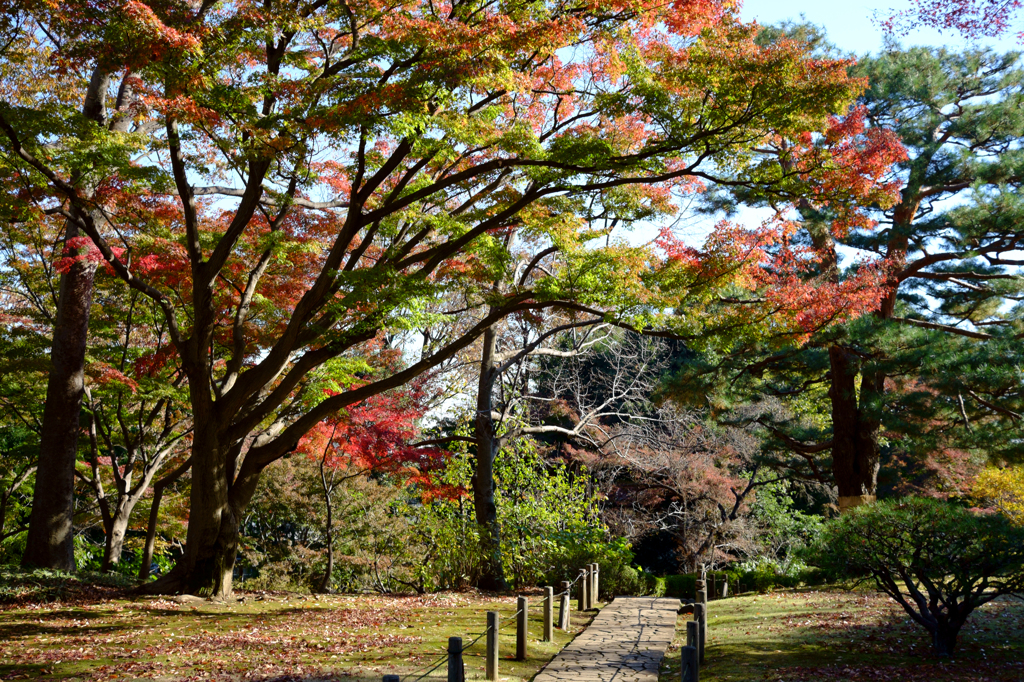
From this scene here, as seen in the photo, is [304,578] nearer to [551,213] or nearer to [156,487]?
[156,487]

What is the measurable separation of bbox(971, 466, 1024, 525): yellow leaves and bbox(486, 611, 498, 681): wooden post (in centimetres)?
1158

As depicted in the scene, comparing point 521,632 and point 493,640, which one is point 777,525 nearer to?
point 521,632

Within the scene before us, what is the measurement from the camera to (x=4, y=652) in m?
7.47

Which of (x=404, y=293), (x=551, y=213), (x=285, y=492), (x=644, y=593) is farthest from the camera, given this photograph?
(x=644, y=593)

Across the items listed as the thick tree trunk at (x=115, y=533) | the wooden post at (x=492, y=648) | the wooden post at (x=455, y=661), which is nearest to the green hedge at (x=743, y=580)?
the wooden post at (x=492, y=648)

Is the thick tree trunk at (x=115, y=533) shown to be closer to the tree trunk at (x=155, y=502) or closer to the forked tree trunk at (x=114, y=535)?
the forked tree trunk at (x=114, y=535)

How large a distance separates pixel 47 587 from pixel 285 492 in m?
6.00

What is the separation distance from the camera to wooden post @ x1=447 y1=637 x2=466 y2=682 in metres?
5.55

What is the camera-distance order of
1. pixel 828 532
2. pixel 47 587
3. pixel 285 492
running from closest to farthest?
pixel 828 532 < pixel 47 587 < pixel 285 492

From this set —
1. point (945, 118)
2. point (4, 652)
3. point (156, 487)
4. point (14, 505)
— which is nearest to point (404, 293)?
point (4, 652)

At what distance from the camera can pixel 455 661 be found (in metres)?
5.56

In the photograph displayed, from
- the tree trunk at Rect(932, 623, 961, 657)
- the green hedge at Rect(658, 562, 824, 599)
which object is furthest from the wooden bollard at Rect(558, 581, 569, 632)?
the green hedge at Rect(658, 562, 824, 599)

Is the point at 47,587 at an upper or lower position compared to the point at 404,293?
lower

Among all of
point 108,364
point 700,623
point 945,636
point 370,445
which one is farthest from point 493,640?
point 108,364
